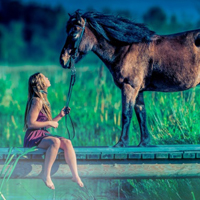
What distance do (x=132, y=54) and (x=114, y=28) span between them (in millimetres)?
220

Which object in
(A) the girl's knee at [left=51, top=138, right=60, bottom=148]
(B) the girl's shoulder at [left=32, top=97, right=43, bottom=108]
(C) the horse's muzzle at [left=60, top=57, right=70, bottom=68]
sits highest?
(C) the horse's muzzle at [left=60, top=57, right=70, bottom=68]

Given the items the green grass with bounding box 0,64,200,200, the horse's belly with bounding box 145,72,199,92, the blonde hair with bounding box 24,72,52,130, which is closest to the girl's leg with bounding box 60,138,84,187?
the blonde hair with bounding box 24,72,52,130

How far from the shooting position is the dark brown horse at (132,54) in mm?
3381

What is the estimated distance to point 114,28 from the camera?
135 inches

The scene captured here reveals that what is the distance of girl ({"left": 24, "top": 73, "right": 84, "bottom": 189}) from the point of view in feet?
10.1

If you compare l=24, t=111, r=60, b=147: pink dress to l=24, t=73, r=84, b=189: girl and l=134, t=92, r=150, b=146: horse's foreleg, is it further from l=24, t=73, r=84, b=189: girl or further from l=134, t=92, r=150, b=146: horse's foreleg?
l=134, t=92, r=150, b=146: horse's foreleg

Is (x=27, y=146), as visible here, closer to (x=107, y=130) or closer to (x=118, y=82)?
(x=118, y=82)

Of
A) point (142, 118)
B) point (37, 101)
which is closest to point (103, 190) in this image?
point (142, 118)

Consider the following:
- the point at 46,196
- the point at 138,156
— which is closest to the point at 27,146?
the point at 46,196

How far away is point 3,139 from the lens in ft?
17.2

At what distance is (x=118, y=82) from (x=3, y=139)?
2239 mm

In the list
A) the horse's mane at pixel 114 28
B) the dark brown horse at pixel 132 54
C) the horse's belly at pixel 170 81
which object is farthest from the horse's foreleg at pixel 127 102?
the horse's mane at pixel 114 28

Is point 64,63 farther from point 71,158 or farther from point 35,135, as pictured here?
point 71,158

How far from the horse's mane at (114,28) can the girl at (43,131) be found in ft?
1.75
